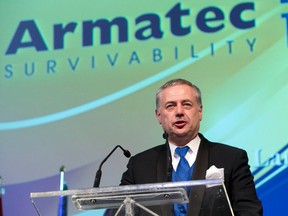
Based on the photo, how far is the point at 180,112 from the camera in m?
2.59

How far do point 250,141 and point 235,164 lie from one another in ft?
3.45

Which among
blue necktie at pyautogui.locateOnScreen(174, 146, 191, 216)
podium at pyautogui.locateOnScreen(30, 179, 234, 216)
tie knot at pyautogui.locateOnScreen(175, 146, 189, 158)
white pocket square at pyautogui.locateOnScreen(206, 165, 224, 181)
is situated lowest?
podium at pyautogui.locateOnScreen(30, 179, 234, 216)

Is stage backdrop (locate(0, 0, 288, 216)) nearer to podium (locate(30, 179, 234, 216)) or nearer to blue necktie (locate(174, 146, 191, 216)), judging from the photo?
blue necktie (locate(174, 146, 191, 216))

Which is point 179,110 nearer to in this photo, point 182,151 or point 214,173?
point 182,151

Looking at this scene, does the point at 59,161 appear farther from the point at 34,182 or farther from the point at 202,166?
the point at 202,166

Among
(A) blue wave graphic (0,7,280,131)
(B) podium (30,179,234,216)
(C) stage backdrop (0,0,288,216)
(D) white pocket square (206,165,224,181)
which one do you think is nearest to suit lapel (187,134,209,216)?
(B) podium (30,179,234,216)

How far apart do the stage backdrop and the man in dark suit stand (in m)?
0.94

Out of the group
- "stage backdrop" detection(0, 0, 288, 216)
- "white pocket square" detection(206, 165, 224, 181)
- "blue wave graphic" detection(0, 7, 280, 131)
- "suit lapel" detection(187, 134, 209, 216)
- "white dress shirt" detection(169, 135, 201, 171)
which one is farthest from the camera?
"blue wave graphic" detection(0, 7, 280, 131)

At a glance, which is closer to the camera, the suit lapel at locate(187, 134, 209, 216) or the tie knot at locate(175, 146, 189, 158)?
the suit lapel at locate(187, 134, 209, 216)

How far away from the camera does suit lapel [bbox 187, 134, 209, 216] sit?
6.34ft

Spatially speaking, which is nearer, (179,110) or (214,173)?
(214,173)

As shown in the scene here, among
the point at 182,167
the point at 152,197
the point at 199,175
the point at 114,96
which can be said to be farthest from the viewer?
the point at 114,96

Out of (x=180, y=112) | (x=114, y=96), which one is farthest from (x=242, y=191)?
(x=114, y=96)

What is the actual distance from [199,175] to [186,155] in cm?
21
